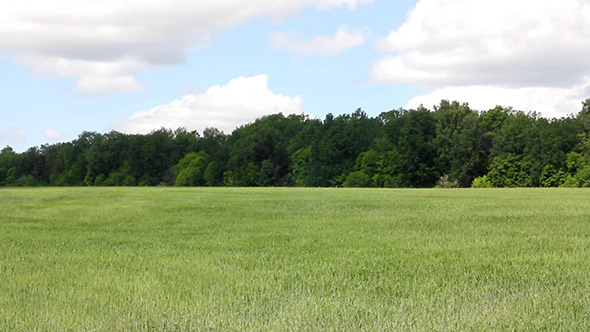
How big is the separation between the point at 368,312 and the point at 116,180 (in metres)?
96.8

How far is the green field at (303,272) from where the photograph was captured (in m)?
Answer: 7.00

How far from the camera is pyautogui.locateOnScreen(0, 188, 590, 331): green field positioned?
23.0 feet

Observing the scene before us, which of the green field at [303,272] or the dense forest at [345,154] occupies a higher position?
the dense forest at [345,154]

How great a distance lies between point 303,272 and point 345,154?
2846 inches

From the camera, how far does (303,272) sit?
979 centimetres

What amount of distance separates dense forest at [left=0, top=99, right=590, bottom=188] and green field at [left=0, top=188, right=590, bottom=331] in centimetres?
4861

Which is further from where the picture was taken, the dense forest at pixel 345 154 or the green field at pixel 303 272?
the dense forest at pixel 345 154

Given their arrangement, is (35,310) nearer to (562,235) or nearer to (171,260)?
(171,260)

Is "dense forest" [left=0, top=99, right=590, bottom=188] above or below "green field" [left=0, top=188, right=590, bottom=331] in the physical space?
above

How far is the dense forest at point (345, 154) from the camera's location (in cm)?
6531

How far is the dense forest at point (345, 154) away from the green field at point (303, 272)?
48.6 m

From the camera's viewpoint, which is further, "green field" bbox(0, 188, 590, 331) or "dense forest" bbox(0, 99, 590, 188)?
"dense forest" bbox(0, 99, 590, 188)

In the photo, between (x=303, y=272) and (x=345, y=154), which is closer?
(x=303, y=272)

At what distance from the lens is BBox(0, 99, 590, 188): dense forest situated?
214 ft
